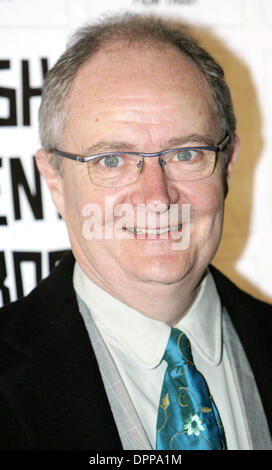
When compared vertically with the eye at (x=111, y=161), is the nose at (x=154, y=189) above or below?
below

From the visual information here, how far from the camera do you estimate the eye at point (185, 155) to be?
1475mm

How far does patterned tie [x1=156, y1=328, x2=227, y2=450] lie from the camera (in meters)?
1.36

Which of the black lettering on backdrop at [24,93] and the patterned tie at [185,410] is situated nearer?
the patterned tie at [185,410]

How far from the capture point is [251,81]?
2314mm

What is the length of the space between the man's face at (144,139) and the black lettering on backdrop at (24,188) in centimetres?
67

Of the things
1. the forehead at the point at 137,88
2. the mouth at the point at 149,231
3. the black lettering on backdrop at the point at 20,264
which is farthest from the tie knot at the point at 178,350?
the black lettering on backdrop at the point at 20,264

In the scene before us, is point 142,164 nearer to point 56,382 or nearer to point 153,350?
point 153,350

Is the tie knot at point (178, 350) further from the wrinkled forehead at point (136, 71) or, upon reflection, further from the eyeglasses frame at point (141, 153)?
the wrinkled forehead at point (136, 71)

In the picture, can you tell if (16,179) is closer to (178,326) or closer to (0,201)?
(0,201)

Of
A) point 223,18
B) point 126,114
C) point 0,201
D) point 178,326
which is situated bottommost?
point 178,326

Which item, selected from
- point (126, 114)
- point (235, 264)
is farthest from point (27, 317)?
point (235, 264)

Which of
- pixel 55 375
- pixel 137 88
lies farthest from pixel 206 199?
pixel 55 375

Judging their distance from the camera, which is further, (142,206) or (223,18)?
(223,18)

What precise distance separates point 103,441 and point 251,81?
5.38ft
